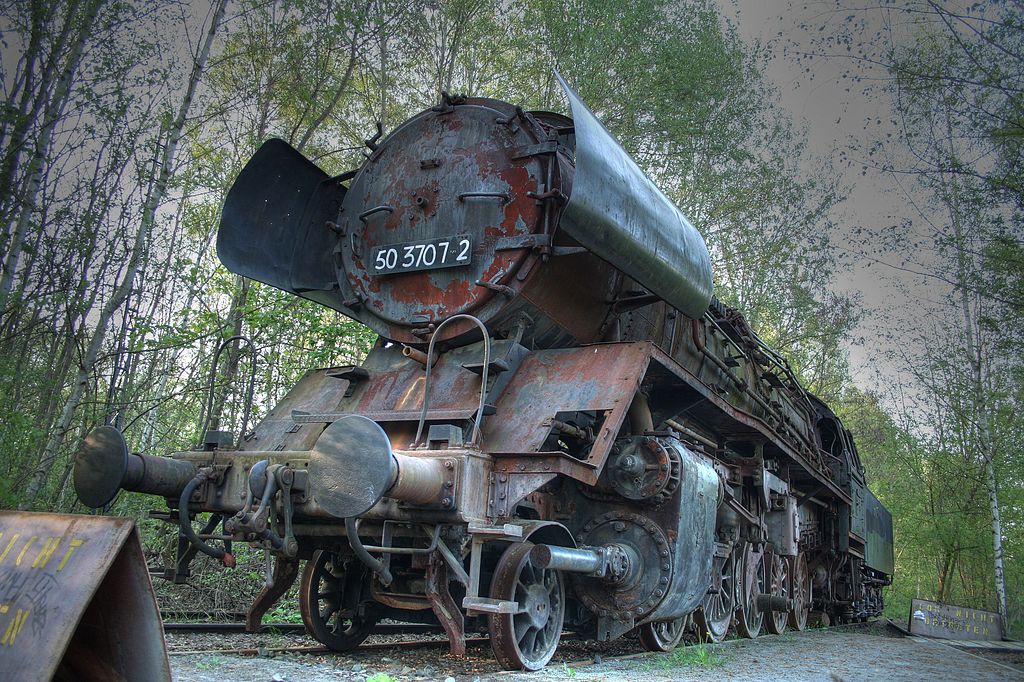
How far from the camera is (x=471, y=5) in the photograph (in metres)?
12.3

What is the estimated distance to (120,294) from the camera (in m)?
6.63

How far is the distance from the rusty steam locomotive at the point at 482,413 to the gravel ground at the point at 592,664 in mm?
233

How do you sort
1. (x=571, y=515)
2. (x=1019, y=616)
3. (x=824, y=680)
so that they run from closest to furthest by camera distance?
(x=824, y=680)
(x=571, y=515)
(x=1019, y=616)

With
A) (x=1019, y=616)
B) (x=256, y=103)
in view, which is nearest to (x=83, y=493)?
(x=256, y=103)

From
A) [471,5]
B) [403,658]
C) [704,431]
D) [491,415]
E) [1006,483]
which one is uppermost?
[471,5]

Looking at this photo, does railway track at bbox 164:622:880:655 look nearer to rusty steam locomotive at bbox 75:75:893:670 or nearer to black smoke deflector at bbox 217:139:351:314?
rusty steam locomotive at bbox 75:75:893:670

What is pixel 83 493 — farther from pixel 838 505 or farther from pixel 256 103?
A: pixel 838 505

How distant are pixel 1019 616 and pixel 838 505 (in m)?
9.84

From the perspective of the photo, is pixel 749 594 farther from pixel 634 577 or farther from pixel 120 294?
pixel 120 294

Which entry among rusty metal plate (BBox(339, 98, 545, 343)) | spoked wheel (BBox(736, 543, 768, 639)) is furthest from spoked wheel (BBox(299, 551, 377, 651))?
spoked wheel (BBox(736, 543, 768, 639))

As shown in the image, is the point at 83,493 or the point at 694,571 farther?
the point at 694,571

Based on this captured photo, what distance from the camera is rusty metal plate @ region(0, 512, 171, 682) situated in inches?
74.9

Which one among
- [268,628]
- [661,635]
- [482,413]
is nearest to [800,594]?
[661,635]

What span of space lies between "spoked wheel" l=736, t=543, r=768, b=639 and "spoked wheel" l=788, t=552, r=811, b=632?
A: 1.43 meters
